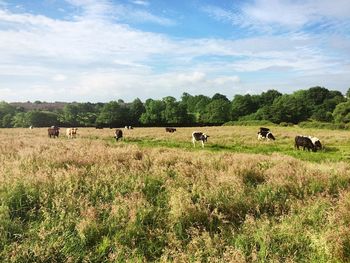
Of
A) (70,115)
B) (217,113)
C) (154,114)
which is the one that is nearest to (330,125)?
(217,113)

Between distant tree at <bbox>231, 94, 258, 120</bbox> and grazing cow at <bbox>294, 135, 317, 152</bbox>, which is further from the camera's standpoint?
distant tree at <bbox>231, 94, 258, 120</bbox>

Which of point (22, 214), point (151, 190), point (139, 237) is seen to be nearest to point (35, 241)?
point (22, 214)

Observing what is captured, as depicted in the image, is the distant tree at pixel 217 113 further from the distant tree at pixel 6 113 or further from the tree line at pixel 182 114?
the distant tree at pixel 6 113

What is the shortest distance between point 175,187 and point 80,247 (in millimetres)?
3193

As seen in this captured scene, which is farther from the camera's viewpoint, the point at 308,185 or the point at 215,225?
the point at 308,185

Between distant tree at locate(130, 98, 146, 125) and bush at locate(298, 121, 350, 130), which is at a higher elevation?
distant tree at locate(130, 98, 146, 125)

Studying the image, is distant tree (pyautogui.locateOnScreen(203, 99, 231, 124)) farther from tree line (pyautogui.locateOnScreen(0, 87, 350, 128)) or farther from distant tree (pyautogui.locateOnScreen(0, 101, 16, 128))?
distant tree (pyautogui.locateOnScreen(0, 101, 16, 128))

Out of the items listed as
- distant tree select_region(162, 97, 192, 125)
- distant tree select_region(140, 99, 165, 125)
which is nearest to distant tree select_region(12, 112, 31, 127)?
distant tree select_region(140, 99, 165, 125)

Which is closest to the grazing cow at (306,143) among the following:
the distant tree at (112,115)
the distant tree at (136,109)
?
the distant tree at (112,115)

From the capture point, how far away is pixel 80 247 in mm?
5945

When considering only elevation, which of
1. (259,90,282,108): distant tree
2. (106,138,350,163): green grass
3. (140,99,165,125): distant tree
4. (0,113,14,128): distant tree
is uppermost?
(259,90,282,108): distant tree

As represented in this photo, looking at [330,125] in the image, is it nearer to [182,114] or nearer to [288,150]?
[288,150]

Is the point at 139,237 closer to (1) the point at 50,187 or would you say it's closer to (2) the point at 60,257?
(2) the point at 60,257

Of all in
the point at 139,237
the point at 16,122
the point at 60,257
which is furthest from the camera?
the point at 16,122
